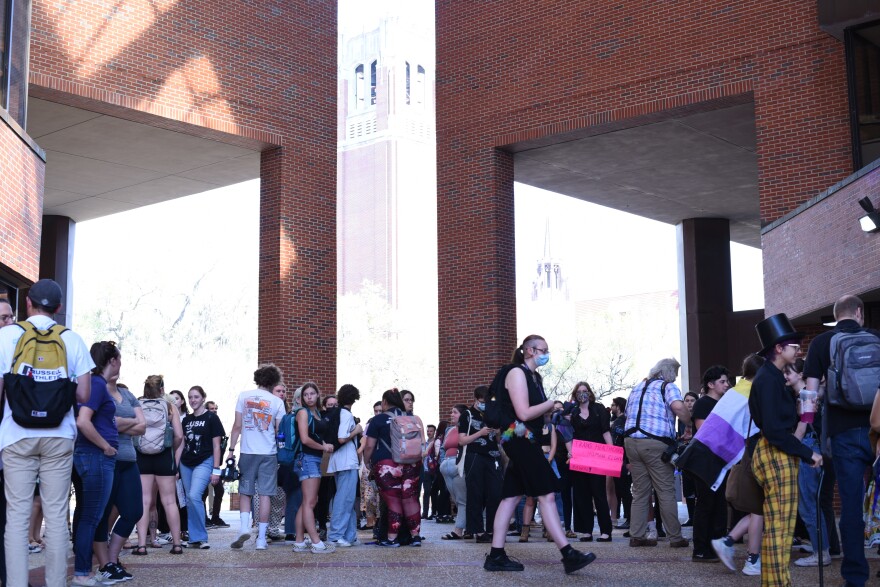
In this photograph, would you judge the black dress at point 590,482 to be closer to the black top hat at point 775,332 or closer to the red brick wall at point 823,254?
the red brick wall at point 823,254

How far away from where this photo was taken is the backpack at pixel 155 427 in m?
9.91

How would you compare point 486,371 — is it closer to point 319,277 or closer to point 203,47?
point 319,277

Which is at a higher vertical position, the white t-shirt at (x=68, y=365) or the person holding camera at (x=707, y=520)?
the white t-shirt at (x=68, y=365)

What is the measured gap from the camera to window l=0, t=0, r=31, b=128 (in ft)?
42.6

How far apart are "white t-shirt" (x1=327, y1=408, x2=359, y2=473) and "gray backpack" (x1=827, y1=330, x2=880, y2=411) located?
5789 millimetres

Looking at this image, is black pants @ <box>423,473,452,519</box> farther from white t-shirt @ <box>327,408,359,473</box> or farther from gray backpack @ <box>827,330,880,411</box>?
gray backpack @ <box>827,330,880,411</box>

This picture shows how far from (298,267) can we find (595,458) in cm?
916

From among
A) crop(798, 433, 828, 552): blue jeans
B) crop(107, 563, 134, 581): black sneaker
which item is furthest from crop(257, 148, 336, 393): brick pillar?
crop(798, 433, 828, 552): blue jeans

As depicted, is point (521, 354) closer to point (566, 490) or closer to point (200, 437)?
point (200, 437)

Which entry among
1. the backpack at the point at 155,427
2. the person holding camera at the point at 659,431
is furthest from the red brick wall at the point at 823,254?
the backpack at the point at 155,427

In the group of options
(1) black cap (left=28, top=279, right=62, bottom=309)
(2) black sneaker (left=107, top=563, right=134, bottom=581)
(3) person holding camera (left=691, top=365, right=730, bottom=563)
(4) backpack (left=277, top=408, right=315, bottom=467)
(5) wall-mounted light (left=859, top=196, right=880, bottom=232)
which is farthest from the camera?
(5) wall-mounted light (left=859, top=196, right=880, bottom=232)

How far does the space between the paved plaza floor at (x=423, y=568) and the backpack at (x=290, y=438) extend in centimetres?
99

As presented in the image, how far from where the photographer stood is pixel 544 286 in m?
128

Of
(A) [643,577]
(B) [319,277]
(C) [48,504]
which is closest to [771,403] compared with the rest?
(A) [643,577]
